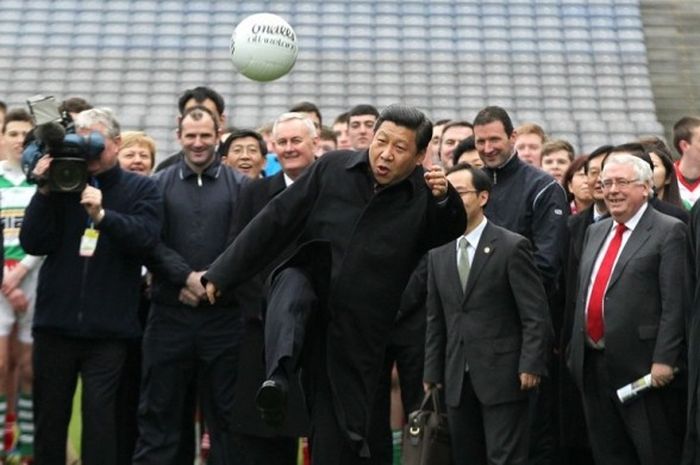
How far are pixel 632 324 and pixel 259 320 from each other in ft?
6.04

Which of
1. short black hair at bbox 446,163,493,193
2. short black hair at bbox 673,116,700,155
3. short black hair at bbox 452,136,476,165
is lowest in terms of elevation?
short black hair at bbox 446,163,493,193

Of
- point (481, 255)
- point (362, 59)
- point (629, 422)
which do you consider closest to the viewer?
point (629, 422)

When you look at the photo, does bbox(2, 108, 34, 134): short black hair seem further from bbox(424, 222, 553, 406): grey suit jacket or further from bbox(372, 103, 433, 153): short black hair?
bbox(372, 103, 433, 153): short black hair

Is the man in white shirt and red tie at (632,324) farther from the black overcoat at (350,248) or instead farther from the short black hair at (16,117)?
the short black hair at (16,117)

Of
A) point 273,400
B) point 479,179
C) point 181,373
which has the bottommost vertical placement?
point 273,400

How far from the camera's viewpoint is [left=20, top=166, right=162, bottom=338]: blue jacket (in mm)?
6816

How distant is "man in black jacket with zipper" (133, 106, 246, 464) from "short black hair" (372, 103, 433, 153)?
1.89 m

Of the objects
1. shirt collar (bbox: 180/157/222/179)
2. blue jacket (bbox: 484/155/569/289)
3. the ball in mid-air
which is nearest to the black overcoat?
shirt collar (bbox: 180/157/222/179)

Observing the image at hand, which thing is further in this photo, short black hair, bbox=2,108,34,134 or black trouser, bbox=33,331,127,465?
short black hair, bbox=2,108,34,134

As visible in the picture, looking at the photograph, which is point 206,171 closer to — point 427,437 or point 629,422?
point 427,437

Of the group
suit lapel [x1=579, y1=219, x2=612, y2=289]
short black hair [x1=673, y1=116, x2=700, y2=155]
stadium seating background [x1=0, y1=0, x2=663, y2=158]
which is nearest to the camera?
suit lapel [x1=579, y1=219, x2=612, y2=289]

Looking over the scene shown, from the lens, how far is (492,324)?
23.6 ft

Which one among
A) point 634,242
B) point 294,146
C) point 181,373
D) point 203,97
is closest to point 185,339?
point 181,373

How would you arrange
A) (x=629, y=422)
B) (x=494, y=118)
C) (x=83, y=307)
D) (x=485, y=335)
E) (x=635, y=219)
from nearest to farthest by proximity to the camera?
1. (x=629, y=422)
2. (x=83, y=307)
3. (x=635, y=219)
4. (x=485, y=335)
5. (x=494, y=118)
